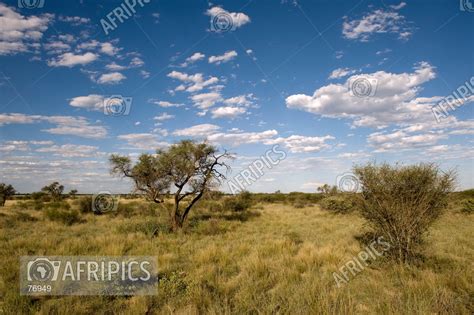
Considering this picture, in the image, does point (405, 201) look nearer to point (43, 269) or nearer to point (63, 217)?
point (43, 269)

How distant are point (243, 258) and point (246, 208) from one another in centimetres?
2175

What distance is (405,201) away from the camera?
28.7 feet

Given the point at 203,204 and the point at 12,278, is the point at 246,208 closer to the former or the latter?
the point at 203,204

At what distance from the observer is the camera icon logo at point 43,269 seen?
7.23 m

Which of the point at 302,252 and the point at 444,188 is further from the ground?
the point at 444,188

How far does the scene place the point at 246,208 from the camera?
3083 centimetres

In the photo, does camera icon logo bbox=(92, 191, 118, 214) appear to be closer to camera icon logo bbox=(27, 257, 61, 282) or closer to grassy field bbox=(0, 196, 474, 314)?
grassy field bbox=(0, 196, 474, 314)

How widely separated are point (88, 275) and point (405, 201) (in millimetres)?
9016

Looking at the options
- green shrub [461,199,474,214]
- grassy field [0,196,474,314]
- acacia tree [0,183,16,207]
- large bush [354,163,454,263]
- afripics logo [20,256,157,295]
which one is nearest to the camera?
grassy field [0,196,474,314]

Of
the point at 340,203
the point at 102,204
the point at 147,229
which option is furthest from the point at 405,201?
the point at 102,204

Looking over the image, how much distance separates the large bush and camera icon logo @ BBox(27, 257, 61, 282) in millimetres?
8949

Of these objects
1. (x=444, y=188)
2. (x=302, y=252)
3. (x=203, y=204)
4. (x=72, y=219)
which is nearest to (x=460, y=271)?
(x=444, y=188)

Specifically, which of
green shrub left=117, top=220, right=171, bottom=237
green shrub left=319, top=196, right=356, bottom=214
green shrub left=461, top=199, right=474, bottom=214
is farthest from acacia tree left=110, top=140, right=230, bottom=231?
green shrub left=461, top=199, right=474, bottom=214

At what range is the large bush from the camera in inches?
336
